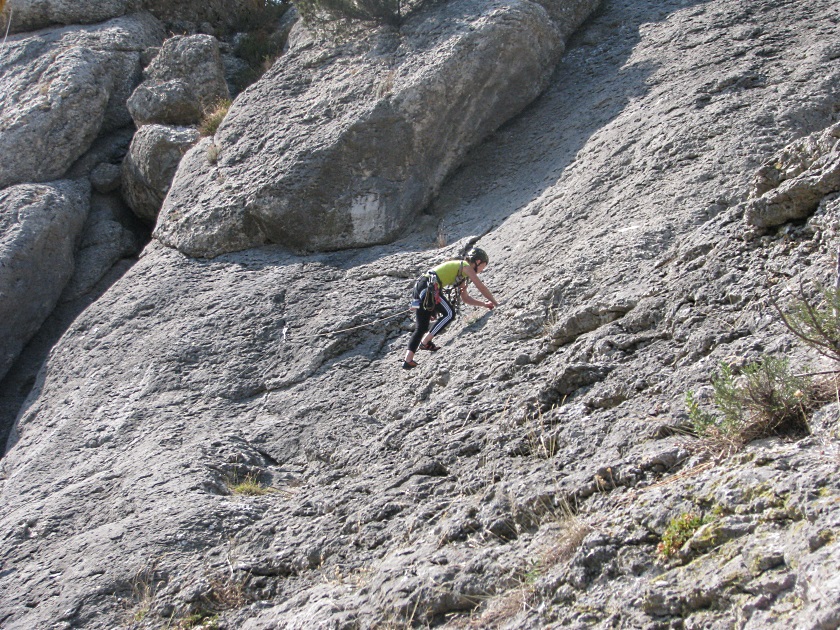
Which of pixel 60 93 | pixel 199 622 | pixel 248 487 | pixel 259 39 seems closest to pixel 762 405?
pixel 199 622

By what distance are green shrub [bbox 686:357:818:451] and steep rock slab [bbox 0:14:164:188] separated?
36.5 feet

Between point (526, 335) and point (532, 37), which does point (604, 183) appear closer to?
point (526, 335)

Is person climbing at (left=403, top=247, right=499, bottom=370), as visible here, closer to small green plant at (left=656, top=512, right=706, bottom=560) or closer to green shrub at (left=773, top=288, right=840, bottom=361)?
green shrub at (left=773, top=288, right=840, bottom=361)

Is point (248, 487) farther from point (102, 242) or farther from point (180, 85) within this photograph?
point (180, 85)

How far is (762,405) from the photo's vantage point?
13.5ft

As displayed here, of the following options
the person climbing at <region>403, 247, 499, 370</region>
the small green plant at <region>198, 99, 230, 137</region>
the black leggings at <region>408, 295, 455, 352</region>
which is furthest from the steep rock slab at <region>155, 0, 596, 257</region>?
the black leggings at <region>408, 295, 455, 352</region>

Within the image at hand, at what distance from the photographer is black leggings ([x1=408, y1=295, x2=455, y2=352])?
7883mm

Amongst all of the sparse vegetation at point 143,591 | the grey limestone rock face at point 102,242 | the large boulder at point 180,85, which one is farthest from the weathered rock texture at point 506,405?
the large boulder at point 180,85

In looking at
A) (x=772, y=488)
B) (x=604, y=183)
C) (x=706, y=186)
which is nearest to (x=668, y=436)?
(x=772, y=488)

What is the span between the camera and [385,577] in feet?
15.9

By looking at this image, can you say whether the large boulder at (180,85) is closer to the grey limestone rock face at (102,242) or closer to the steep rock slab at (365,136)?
the grey limestone rock face at (102,242)

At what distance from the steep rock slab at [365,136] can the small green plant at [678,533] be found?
675 cm

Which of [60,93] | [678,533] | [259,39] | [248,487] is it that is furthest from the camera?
[259,39]

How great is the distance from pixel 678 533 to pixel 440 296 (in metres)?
4.54
